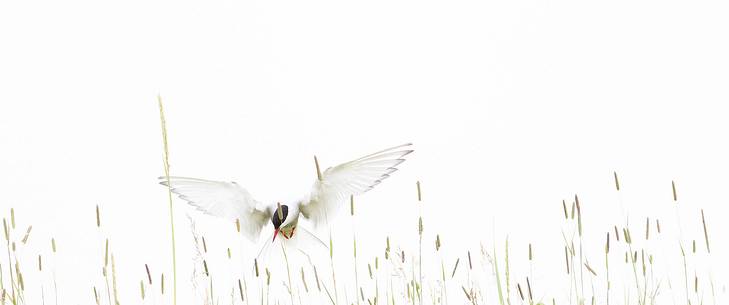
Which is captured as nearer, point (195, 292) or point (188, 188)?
point (195, 292)

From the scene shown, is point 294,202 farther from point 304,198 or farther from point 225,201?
→ point 225,201

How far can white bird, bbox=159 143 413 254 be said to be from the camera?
329cm

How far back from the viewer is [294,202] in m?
3.71

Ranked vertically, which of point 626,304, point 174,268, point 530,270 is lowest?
point 626,304

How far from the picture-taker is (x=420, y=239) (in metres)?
2.44

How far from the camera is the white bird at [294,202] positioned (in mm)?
3287

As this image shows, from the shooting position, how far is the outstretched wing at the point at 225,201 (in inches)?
134

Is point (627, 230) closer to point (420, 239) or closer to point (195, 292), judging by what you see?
point (420, 239)

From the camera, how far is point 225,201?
3.58 metres

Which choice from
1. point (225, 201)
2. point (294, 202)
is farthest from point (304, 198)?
point (225, 201)

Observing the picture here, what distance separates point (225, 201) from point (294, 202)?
31 cm

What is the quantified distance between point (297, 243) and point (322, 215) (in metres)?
0.23

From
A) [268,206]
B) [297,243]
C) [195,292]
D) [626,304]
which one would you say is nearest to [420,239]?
[195,292]

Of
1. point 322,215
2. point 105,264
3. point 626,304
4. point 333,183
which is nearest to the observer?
point 105,264
